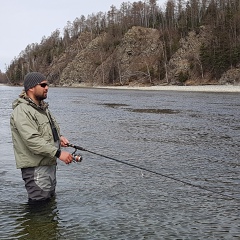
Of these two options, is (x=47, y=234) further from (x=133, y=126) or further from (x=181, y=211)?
(x=133, y=126)

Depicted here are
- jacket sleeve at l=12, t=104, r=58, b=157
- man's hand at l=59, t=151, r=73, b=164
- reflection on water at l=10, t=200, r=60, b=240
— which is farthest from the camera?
reflection on water at l=10, t=200, r=60, b=240

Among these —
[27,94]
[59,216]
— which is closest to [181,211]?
[59,216]

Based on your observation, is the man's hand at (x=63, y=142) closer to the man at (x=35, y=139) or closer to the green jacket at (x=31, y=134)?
the man at (x=35, y=139)

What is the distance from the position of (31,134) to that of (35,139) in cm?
10

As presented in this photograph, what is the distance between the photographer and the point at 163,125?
872 inches

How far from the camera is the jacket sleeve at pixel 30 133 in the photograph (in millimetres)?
5660

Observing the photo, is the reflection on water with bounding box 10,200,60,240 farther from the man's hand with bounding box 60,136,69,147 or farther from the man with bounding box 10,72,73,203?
the man's hand with bounding box 60,136,69,147

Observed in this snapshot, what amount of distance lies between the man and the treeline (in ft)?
291

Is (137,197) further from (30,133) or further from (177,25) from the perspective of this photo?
(177,25)

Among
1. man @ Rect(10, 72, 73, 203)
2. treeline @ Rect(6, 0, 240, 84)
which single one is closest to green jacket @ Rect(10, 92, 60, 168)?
man @ Rect(10, 72, 73, 203)

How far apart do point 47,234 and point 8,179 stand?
401 centimetres

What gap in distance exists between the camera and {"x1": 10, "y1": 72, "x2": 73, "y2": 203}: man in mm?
5707

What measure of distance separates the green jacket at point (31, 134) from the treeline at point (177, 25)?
292ft

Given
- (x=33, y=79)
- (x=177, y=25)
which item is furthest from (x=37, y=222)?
(x=177, y=25)
